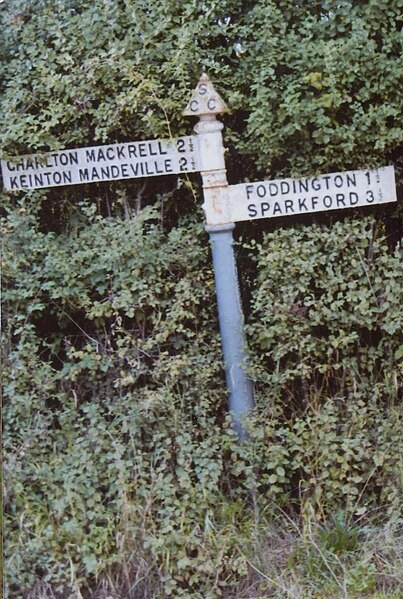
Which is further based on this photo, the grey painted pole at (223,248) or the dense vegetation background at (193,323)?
the grey painted pole at (223,248)

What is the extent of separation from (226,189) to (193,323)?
827 mm

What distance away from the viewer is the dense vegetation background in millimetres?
3453

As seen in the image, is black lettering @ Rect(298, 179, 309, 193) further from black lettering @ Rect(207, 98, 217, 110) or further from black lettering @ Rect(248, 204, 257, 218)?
black lettering @ Rect(207, 98, 217, 110)

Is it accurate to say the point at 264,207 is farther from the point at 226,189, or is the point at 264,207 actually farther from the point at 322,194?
the point at 322,194

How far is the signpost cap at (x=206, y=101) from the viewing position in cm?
386

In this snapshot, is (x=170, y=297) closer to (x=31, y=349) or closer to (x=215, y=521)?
(x=31, y=349)

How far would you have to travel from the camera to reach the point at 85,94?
4.19 m

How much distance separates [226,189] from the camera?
3.94 metres

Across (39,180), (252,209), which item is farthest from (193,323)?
(39,180)

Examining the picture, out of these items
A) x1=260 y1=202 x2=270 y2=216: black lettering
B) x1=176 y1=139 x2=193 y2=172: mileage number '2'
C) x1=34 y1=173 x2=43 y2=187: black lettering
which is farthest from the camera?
x1=34 y1=173 x2=43 y2=187: black lettering

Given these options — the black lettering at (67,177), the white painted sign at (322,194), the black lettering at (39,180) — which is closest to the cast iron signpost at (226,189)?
the white painted sign at (322,194)

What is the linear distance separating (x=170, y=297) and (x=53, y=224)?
1.00 m

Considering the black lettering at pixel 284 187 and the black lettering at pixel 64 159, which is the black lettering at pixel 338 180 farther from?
the black lettering at pixel 64 159

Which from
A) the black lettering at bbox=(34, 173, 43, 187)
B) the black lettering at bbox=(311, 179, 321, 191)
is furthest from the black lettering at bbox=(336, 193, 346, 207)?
the black lettering at bbox=(34, 173, 43, 187)
